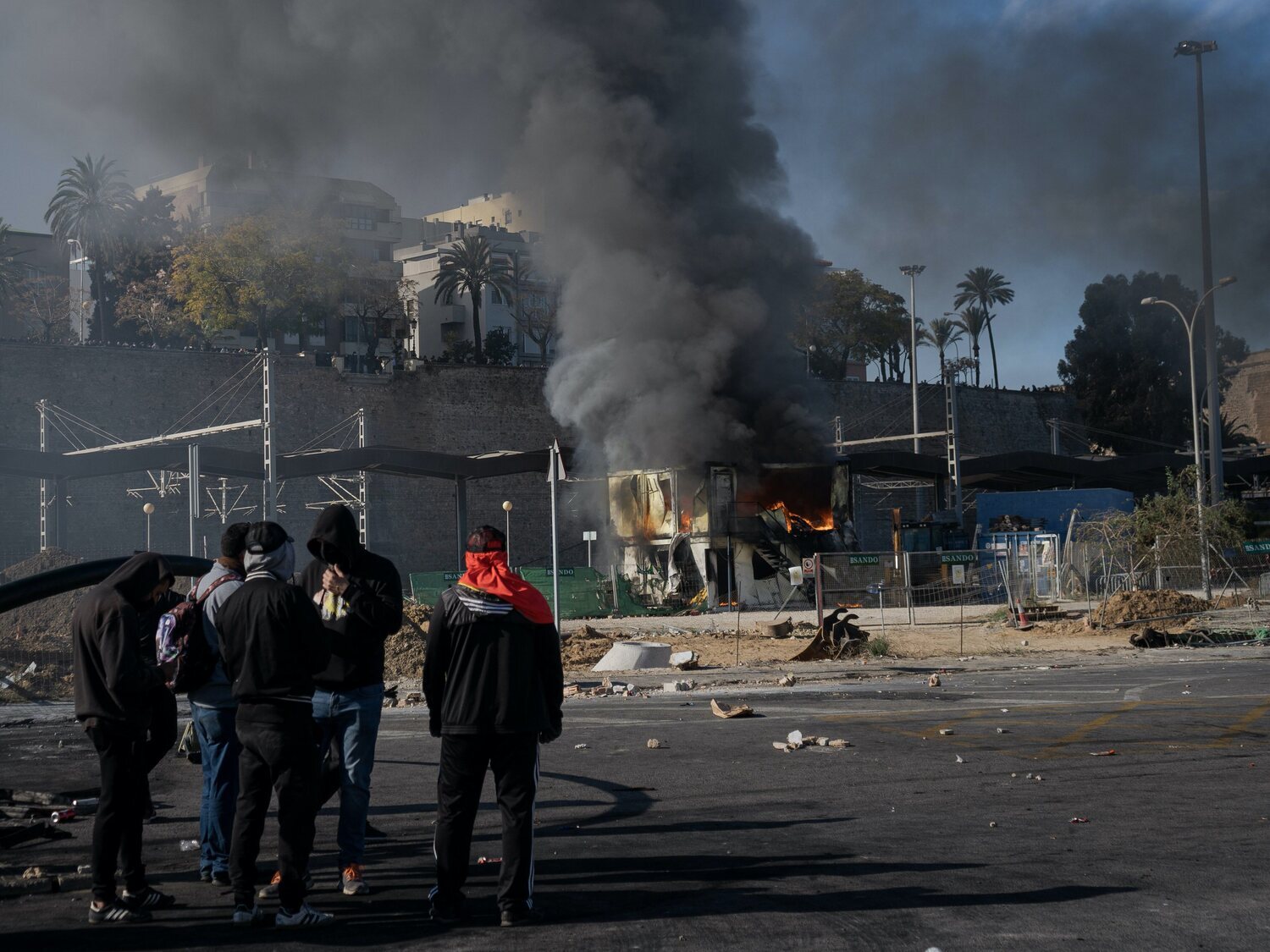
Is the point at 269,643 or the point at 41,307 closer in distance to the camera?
the point at 269,643

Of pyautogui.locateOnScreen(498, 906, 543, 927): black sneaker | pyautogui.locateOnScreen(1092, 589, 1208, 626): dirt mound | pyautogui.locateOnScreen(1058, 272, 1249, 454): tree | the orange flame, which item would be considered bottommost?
pyautogui.locateOnScreen(498, 906, 543, 927): black sneaker

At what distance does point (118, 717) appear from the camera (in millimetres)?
5641

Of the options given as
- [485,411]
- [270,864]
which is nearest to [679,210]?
[485,411]

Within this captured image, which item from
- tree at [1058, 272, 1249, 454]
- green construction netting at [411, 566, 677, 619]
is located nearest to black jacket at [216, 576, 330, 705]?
green construction netting at [411, 566, 677, 619]

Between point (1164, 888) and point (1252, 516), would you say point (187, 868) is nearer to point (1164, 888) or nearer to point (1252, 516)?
point (1164, 888)

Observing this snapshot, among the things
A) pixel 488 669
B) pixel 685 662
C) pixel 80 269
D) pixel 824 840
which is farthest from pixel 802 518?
pixel 80 269

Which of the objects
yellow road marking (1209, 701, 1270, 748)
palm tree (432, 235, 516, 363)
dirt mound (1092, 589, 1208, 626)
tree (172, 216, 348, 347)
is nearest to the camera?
yellow road marking (1209, 701, 1270, 748)

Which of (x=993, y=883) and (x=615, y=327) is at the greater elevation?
(x=615, y=327)

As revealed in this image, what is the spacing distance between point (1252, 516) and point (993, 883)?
4234 cm

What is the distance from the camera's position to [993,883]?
19.5 ft

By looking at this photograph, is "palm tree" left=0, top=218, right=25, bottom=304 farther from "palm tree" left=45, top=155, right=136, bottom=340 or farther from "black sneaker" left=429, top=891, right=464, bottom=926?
"black sneaker" left=429, top=891, right=464, bottom=926

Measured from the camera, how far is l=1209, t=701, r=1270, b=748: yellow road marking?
10438 mm

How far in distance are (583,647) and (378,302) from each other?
52179 mm

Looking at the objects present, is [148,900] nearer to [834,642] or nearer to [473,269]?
[834,642]
